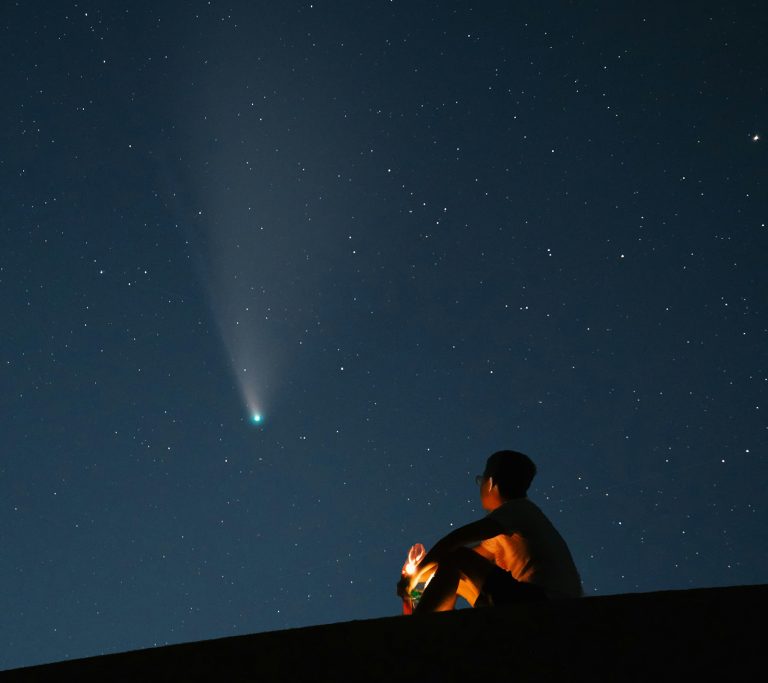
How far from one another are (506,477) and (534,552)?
350mm

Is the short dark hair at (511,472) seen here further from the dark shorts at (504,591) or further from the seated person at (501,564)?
the dark shorts at (504,591)

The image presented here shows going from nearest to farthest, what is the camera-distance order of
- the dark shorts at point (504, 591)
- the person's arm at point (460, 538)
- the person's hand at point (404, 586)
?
the dark shorts at point (504, 591)
the person's arm at point (460, 538)
the person's hand at point (404, 586)

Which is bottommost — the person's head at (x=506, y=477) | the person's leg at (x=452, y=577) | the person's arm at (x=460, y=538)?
the person's leg at (x=452, y=577)

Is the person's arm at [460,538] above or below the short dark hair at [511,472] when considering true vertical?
below

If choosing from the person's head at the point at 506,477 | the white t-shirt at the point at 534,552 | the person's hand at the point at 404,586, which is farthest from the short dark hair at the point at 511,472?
the person's hand at the point at 404,586

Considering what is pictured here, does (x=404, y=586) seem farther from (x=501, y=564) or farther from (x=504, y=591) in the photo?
(x=504, y=591)

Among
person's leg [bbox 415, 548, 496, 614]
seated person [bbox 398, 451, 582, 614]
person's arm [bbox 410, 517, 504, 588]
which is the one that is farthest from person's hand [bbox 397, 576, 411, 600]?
person's leg [bbox 415, 548, 496, 614]

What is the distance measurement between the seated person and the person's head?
33 mm

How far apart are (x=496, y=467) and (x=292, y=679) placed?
1.13 meters

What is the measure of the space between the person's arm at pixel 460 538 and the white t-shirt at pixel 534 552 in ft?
0.11

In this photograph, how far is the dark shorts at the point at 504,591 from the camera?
1757mm

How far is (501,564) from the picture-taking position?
79.1 inches

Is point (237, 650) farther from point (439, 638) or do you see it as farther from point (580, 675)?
point (580, 675)

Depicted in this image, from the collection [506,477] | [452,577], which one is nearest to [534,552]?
[452,577]
